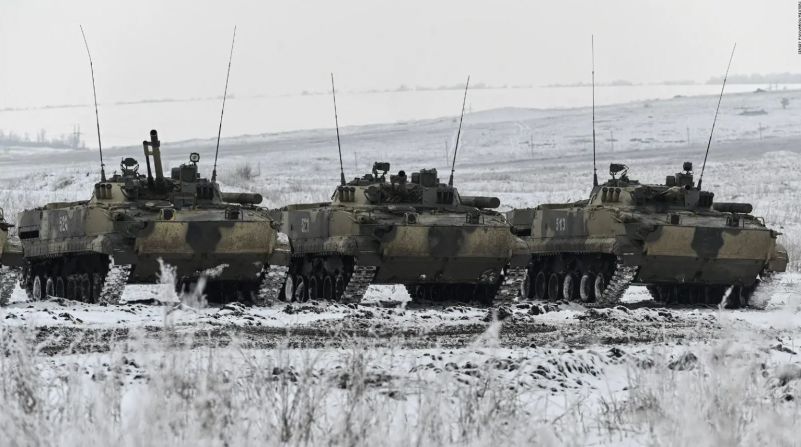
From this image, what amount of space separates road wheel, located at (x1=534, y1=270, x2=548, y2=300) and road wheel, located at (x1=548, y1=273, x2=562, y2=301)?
0.67 ft

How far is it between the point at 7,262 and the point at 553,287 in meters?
9.81

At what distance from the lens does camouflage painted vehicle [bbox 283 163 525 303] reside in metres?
23.6

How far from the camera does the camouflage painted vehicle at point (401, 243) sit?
77.5 feet

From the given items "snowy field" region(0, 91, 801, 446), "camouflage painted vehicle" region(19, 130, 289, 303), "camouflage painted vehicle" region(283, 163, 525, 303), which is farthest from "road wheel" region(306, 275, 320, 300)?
"snowy field" region(0, 91, 801, 446)

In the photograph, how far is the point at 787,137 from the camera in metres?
90.4

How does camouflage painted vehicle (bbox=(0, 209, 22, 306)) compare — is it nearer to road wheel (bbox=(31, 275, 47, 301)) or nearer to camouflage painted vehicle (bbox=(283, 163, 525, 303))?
road wheel (bbox=(31, 275, 47, 301))

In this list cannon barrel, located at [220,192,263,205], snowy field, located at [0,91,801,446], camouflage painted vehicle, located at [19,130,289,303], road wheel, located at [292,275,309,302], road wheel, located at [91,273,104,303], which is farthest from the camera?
cannon barrel, located at [220,192,263,205]

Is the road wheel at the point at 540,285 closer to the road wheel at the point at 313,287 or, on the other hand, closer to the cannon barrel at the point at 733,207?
the cannon barrel at the point at 733,207

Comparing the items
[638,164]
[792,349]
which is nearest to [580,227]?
[792,349]

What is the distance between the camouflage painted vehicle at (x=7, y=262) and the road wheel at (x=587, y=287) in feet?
31.1

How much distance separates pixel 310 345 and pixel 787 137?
7920 cm

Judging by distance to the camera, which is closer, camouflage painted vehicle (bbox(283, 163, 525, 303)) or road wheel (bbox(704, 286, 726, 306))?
camouflage painted vehicle (bbox(283, 163, 525, 303))

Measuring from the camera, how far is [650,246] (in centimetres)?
2484

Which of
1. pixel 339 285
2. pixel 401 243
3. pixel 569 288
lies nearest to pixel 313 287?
pixel 339 285
